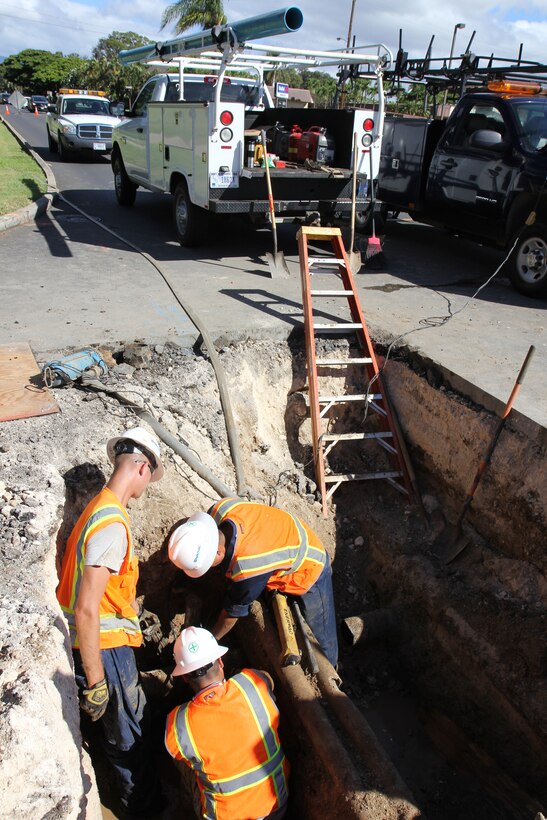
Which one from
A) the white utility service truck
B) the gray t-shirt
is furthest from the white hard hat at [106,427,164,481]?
the white utility service truck

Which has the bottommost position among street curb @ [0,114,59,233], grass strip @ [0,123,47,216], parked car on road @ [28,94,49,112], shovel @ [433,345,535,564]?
shovel @ [433,345,535,564]

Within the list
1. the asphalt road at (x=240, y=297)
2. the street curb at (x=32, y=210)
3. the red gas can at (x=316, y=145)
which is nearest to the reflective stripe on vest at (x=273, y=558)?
the asphalt road at (x=240, y=297)

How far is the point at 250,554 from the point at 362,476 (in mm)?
2322

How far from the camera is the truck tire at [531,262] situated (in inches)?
291

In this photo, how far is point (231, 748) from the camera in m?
3.21

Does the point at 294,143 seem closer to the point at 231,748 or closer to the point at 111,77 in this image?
the point at 231,748

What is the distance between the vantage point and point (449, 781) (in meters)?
4.34

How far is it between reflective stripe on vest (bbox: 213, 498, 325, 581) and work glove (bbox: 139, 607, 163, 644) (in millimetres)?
1312

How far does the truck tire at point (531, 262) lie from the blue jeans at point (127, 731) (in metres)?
6.34

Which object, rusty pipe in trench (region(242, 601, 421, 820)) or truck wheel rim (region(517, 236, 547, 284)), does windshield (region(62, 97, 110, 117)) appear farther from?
rusty pipe in trench (region(242, 601, 421, 820))

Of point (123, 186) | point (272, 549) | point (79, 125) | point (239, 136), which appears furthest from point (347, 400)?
point (79, 125)

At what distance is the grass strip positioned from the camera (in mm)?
11219

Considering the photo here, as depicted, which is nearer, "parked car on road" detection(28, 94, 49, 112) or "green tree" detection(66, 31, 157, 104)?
"green tree" detection(66, 31, 157, 104)

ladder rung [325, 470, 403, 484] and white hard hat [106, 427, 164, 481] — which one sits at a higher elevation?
white hard hat [106, 427, 164, 481]
